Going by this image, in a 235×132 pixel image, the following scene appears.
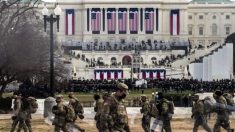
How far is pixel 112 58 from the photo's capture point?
144625 millimetres

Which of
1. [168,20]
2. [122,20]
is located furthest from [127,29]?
[168,20]

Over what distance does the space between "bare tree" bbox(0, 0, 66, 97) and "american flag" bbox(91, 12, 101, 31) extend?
101537 millimetres

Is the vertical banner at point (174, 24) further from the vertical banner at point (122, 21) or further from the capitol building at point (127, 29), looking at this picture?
the vertical banner at point (122, 21)

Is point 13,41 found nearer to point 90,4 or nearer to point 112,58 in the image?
point 112,58

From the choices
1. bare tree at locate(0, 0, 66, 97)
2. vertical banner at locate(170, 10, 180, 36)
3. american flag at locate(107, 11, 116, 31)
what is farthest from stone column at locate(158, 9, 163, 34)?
bare tree at locate(0, 0, 66, 97)

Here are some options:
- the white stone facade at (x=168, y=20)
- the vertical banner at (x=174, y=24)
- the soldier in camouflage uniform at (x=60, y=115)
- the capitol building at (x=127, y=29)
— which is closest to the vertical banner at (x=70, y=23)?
the capitol building at (x=127, y=29)

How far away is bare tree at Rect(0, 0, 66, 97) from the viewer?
46.4 meters

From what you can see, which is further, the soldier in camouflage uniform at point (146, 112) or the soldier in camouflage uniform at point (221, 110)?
the soldier in camouflage uniform at point (146, 112)

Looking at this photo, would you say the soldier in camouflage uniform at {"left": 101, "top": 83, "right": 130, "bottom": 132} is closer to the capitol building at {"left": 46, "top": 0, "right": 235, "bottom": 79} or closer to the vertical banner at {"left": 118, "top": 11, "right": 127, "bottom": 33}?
the capitol building at {"left": 46, "top": 0, "right": 235, "bottom": 79}

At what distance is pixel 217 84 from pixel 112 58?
270 feet

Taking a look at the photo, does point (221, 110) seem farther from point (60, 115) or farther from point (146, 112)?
Answer: point (60, 115)

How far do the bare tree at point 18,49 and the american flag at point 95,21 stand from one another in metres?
102

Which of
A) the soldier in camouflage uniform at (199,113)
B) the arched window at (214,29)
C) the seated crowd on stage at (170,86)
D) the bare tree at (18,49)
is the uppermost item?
the arched window at (214,29)

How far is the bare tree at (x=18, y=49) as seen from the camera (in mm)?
46369
